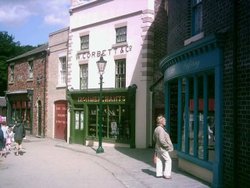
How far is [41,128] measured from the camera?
1198 inches

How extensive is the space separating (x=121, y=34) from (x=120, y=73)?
2.15m

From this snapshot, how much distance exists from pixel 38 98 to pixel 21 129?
40.1 ft

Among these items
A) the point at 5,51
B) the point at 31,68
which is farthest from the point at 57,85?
the point at 5,51

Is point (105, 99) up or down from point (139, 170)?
up

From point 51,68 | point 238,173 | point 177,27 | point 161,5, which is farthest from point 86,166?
point 51,68

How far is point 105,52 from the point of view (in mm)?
23359

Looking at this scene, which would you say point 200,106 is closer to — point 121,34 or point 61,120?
point 121,34

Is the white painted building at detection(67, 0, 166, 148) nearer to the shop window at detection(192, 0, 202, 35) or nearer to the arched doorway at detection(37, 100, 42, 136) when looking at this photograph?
the arched doorway at detection(37, 100, 42, 136)

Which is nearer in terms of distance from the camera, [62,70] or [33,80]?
[62,70]

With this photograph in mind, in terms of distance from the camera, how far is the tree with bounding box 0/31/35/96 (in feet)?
171

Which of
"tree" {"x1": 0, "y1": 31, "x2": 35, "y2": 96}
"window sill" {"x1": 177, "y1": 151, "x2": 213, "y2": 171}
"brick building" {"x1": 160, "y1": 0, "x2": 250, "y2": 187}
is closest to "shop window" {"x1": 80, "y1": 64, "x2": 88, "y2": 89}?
"brick building" {"x1": 160, "y1": 0, "x2": 250, "y2": 187}

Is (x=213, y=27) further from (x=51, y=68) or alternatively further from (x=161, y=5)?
(x=51, y=68)

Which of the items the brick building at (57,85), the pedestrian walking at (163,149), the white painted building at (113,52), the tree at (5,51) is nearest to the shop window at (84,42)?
the white painted building at (113,52)

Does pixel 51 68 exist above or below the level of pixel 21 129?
above
